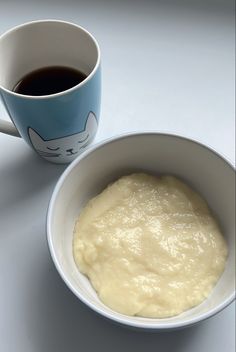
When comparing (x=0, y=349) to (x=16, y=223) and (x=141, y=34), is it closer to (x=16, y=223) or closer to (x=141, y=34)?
(x=16, y=223)

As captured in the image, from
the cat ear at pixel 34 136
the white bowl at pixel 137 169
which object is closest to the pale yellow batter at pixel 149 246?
the white bowl at pixel 137 169

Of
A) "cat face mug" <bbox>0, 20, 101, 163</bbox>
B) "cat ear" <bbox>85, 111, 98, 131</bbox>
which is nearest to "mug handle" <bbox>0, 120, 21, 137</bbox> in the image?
"cat face mug" <bbox>0, 20, 101, 163</bbox>

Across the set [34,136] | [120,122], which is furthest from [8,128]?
[120,122]

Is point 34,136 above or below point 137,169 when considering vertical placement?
above

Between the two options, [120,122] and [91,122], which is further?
[120,122]

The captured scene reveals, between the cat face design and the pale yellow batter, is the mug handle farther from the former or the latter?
the pale yellow batter

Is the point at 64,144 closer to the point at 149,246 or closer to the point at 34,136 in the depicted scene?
the point at 34,136

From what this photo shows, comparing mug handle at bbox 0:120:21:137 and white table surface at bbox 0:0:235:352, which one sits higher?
mug handle at bbox 0:120:21:137
